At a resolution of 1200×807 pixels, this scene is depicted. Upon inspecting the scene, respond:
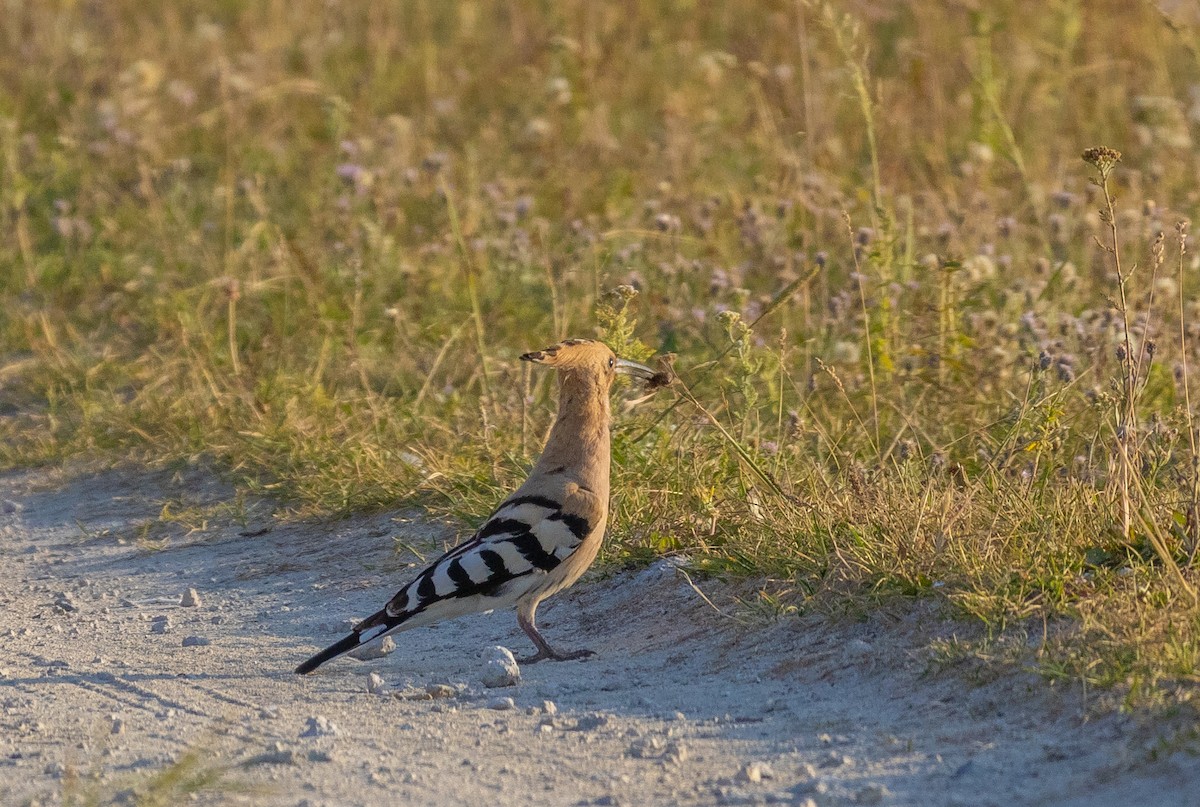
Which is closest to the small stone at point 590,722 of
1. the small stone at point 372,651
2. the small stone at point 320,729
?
the small stone at point 320,729

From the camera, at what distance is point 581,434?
174 inches

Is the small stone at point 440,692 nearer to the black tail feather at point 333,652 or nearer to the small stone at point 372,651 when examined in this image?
the black tail feather at point 333,652

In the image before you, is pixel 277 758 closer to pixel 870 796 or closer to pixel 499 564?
pixel 499 564

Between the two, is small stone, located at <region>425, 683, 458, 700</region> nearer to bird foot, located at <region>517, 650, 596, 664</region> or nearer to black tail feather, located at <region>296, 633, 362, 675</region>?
black tail feather, located at <region>296, 633, 362, 675</region>

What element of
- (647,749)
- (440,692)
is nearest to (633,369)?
(440,692)

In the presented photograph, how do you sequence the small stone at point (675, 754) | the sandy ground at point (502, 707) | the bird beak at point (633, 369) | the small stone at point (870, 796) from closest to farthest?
the small stone at point (870, 796)
the sandy ground at point (502, 707)
the small stone at point (675, 754)
the bird beak at point (633, 369)

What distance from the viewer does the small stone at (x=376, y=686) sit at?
399 centimetres

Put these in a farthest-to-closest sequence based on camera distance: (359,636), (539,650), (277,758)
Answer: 1. (539,650)
2. (359,636)
3. (277,758)

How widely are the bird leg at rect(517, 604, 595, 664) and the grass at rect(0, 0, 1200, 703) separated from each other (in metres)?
0.46

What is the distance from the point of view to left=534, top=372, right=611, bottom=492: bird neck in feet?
14.4

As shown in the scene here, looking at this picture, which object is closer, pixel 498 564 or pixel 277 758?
pixel 277 758

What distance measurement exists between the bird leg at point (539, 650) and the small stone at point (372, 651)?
1.12ft

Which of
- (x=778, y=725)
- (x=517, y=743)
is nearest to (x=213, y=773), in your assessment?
(x=517, y=743)

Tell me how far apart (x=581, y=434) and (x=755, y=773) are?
1382 mm
